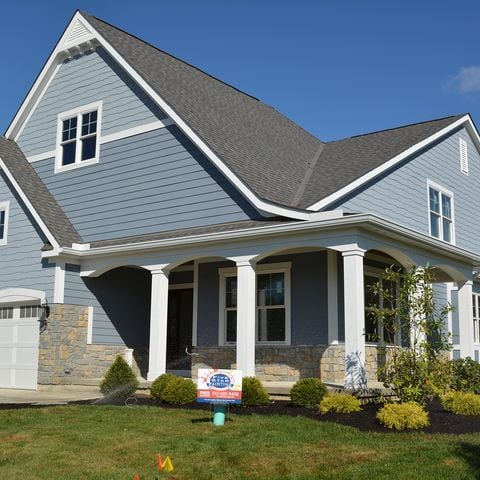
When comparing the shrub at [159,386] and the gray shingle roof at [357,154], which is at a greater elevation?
the gray shingle roof at [357,154]

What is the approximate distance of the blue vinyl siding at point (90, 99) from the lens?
57.8 ft

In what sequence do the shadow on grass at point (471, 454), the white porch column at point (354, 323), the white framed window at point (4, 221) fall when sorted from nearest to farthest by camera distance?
the shadow on grass at point (471, 454)
the white porch column at point (354, 323)
the white framed window at point (4, 221)

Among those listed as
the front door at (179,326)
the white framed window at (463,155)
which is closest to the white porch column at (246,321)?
the front door at (179,326)

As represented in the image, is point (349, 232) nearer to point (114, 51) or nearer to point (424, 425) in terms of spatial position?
point (424, 425)

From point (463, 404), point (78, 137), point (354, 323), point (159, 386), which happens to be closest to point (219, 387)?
point (159, 386)

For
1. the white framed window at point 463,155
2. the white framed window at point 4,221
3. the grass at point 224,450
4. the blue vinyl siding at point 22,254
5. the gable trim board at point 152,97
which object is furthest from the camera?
the white framed window at point 463,155

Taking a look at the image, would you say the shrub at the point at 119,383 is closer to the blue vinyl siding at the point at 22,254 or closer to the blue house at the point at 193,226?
the blue house at the point at 193,226

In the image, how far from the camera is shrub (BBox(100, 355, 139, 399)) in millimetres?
13570

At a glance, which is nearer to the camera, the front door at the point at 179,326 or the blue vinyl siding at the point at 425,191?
the blue vinyl siding at the point at 425,191

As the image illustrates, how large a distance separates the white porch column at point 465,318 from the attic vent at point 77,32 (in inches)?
472

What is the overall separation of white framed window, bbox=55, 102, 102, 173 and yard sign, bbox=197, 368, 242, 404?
9.22m

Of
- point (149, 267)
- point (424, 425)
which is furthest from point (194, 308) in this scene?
point (424, 425)

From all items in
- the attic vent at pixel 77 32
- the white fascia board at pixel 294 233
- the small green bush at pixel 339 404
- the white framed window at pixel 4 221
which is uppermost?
the attic vent at pixel 77 32

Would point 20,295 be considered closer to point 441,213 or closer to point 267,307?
point 267,307
